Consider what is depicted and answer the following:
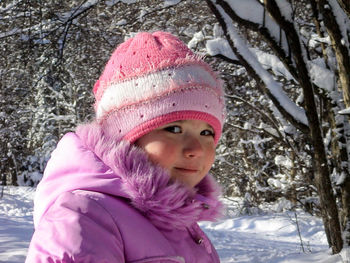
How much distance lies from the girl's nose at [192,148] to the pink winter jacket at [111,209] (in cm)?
10

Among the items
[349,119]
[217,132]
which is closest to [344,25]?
[349,119]

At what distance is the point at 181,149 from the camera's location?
1370mm

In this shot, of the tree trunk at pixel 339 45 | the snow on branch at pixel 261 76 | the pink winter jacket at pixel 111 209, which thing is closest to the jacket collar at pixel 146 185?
the pink winter jacket at pixel 111 209

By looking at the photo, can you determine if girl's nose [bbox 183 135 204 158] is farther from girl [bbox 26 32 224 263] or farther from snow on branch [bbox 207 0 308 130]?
snow on branch [bbox 207 0 308 130]

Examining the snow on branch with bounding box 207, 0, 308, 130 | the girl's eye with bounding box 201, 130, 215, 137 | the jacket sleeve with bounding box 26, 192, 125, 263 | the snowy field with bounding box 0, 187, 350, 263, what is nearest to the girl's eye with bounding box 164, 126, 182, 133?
the girl's eye with bounding box 201, 130, 215, 137

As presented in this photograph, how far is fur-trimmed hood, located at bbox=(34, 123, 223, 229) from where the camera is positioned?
1.27m

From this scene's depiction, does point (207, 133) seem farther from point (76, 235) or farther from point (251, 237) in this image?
point (251, 237)

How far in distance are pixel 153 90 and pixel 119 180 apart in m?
0.34

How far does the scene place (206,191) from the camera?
1.71 meters

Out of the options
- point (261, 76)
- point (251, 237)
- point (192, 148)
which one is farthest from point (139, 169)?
point (251, 237)

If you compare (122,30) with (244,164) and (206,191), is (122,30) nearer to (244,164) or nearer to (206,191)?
(206,191)

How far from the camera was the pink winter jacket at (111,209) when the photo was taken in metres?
1.06

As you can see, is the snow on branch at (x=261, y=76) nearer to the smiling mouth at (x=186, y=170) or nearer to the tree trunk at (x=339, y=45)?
the tree trunk at (x=339, y=45)

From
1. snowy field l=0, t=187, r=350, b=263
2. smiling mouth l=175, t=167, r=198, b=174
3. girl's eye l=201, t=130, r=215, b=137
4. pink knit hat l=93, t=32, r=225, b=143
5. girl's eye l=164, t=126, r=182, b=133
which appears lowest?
snowy field l=0, t=187, r=350, b=263
